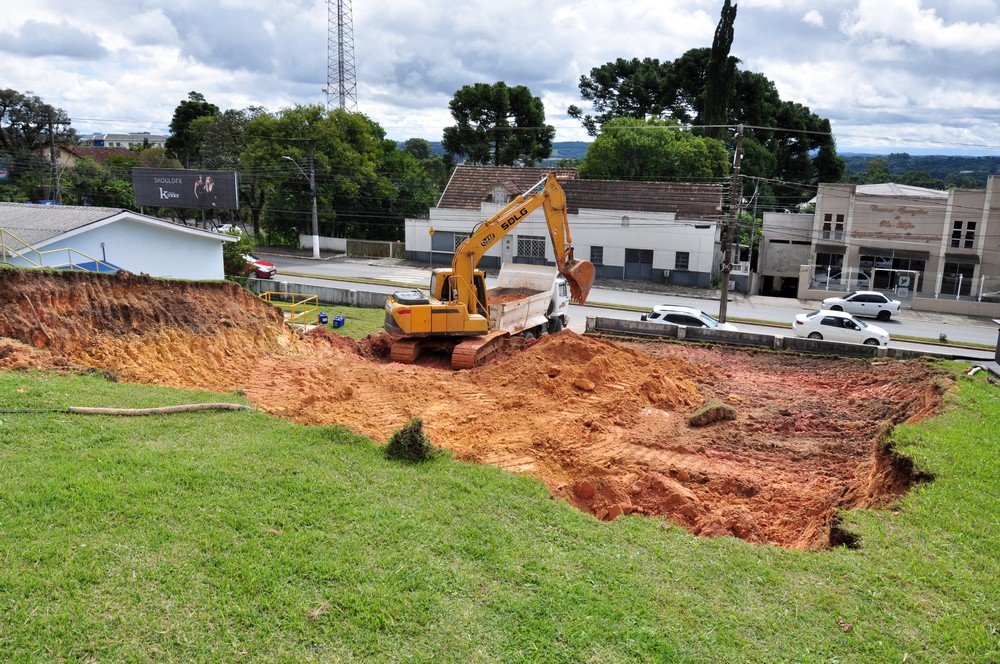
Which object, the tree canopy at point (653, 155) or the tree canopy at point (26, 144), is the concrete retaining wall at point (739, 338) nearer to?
the tree canopy at point (653, 155)

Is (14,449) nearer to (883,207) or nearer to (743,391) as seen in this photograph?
(743,391)

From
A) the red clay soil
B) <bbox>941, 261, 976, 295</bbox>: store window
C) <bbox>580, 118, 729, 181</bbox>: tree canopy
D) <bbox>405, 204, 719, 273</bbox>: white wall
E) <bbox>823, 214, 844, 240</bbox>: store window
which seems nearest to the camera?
the red clay soil

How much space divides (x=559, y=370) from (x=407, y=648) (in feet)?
37.7

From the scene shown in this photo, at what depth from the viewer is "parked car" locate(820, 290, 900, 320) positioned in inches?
1308

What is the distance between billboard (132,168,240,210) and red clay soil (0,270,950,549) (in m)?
26.5

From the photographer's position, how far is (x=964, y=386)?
15.8 meters

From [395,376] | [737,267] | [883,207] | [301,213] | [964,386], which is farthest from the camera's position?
[301,213]

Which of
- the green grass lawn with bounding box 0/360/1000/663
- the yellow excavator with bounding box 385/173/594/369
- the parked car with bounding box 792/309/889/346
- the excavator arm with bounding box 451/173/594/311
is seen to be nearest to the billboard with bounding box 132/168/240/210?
the yellow excavator with bounding box 385/173/594/369

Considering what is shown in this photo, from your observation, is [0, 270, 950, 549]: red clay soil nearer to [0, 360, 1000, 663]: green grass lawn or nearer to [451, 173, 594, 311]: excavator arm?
[0, 360, 1000, 663]: green grass lawn

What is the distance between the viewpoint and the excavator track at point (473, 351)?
751 inches

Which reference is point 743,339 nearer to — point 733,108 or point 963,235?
point 963,235

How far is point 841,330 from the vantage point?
2497 centimetres

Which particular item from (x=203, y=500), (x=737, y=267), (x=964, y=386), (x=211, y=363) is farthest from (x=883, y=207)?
(x=203, y=500)

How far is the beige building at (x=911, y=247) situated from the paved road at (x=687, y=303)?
183 cm
